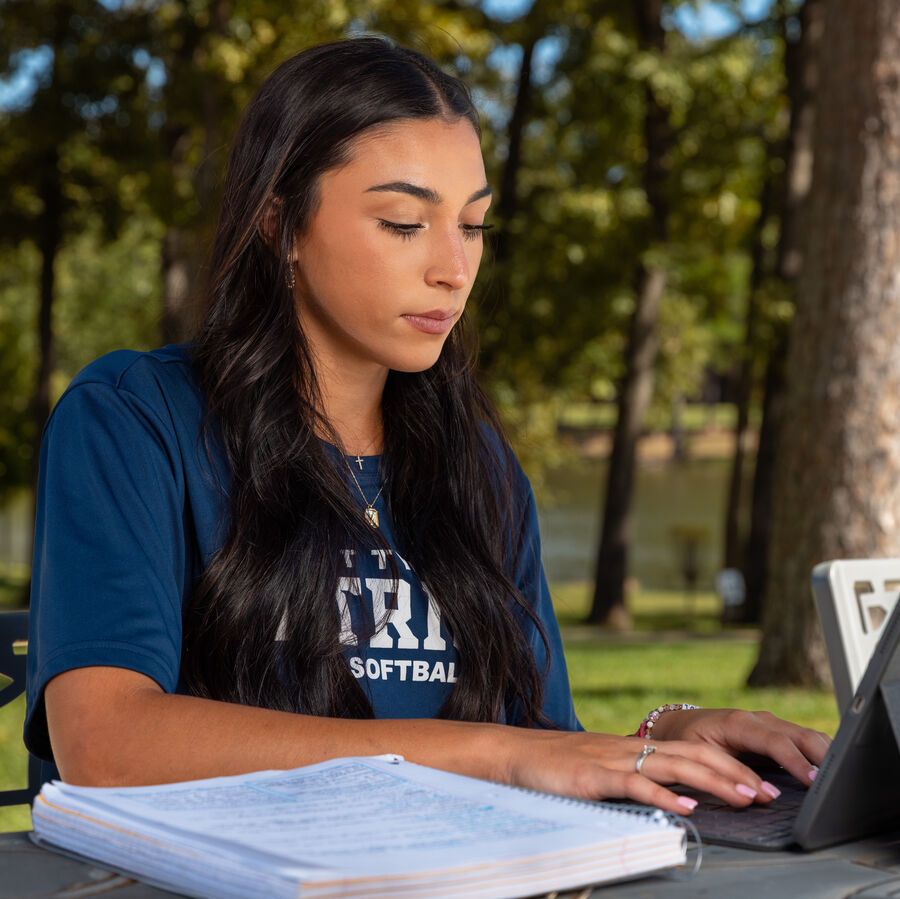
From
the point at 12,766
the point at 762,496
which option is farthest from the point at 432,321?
the point at 762,496

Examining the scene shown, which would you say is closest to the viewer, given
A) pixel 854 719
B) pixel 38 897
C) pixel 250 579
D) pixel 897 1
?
pixel 38 897

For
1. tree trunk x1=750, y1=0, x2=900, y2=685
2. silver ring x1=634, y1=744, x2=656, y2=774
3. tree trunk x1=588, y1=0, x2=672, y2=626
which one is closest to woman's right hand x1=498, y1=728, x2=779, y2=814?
silver ring x1=634, y1=744, x2=656, y2=774

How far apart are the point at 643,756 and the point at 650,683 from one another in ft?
27.0

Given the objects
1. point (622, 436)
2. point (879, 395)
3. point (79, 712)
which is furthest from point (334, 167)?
point (622, 436)

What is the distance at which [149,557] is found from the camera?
5.66 feet

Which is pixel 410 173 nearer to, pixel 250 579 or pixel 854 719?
pixel 250 579

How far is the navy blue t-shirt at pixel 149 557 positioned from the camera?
1.64 metres

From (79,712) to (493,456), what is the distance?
1.07 meters

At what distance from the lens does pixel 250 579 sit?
1.90 meters

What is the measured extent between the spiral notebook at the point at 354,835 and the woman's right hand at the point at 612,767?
12 cm

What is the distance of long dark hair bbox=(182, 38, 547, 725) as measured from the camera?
6.22 feet

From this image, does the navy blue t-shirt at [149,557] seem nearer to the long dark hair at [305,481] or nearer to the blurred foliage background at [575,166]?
the long dark hair at [305,481]

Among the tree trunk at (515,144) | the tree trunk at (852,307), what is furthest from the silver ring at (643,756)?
the tree trunk at (515,144)

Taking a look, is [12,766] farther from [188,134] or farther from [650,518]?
[650,518]
